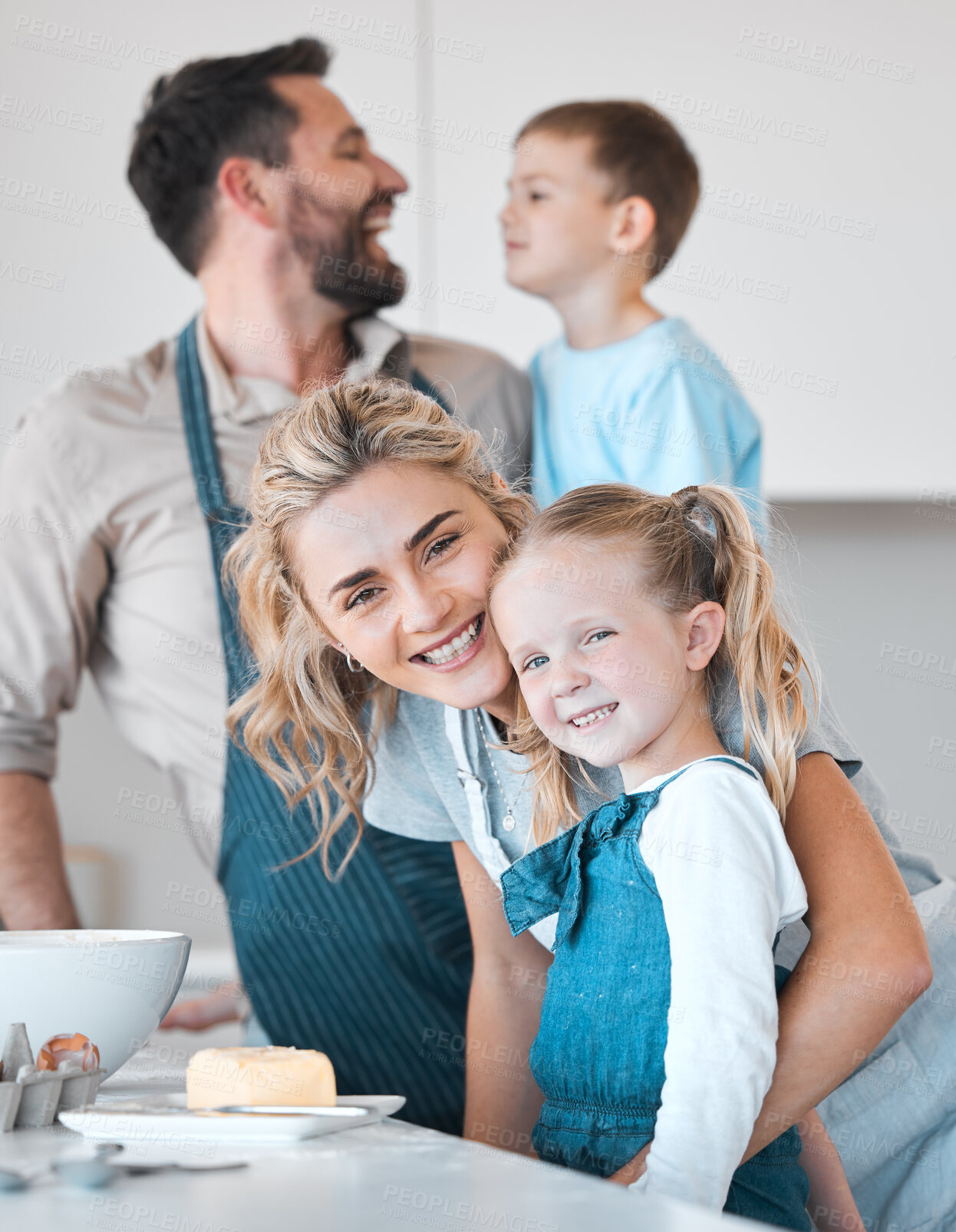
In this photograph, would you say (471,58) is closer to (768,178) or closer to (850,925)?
(768,178)

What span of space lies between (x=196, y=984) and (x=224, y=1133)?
1903 mm

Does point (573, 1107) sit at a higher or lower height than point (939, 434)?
lower

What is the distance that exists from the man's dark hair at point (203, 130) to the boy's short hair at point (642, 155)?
1.60 feet

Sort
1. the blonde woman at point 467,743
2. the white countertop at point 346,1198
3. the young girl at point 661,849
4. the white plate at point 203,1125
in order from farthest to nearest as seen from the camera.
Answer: the blonde woman at point 467,743 < the young girl at point 661,849 < the white plate at point 203,1125 < the white countertop at point 346,1198

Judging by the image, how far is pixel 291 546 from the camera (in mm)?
1153

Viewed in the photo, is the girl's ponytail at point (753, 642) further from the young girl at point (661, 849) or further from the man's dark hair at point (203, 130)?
the man's dark hair at point (203, 130)

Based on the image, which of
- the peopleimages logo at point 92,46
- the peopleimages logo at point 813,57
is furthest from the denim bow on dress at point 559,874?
the peopleimages logo at point 92,46

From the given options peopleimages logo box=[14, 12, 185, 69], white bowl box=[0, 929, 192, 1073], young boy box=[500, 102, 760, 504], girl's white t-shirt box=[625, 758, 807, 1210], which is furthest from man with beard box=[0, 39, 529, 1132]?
girl's white t-shirt box=[625, 758, 807, 1210]

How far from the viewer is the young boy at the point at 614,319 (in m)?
1.99

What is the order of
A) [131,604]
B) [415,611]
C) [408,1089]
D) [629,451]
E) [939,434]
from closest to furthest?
[415,611] < [408,1089] < [131,604] < [629,451] < [939,434]

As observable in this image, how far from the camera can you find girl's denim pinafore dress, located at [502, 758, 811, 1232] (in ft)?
2.76

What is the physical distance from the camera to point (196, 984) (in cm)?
244

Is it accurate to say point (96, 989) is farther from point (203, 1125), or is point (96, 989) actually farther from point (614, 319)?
point (614, 319)

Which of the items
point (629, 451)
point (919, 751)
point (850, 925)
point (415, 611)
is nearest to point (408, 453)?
point (415, 611)
